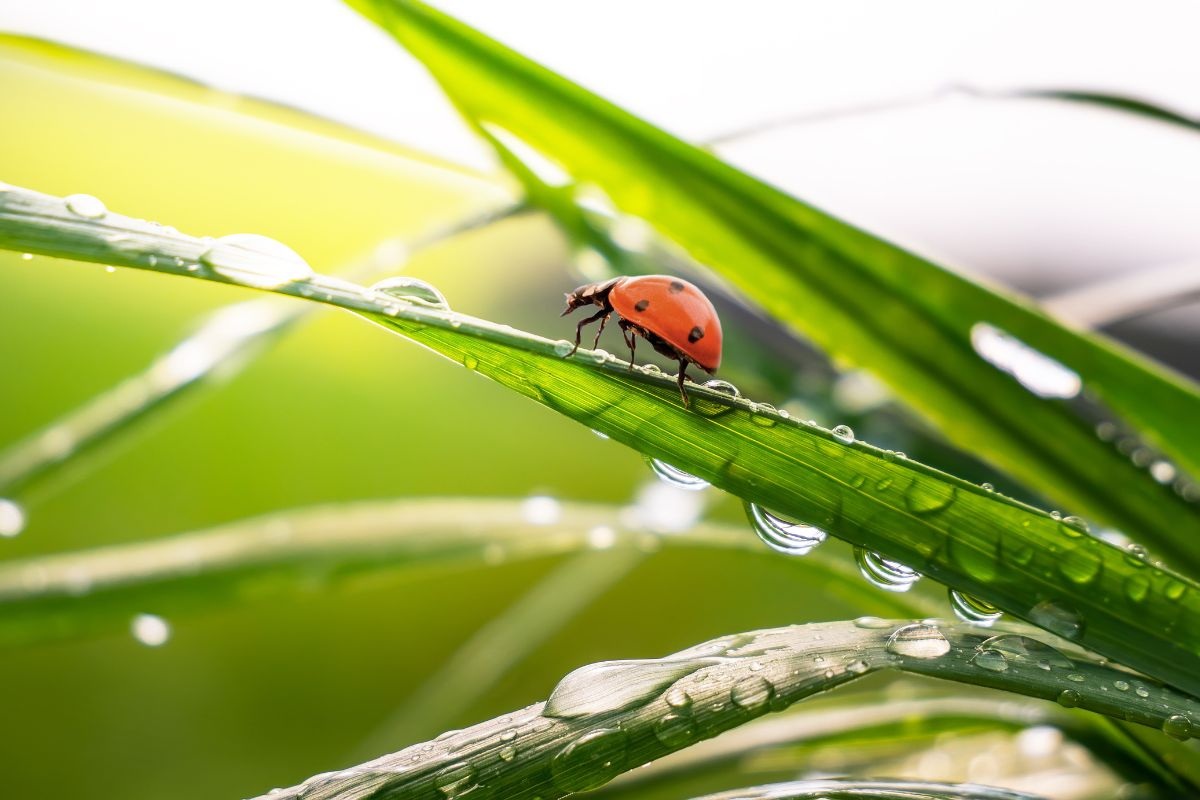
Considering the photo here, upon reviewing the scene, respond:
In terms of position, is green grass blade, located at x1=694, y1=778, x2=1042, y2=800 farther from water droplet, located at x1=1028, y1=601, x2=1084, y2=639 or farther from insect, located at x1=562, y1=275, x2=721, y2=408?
insect, located at x1=562, y1=275, x2=721, y2=408

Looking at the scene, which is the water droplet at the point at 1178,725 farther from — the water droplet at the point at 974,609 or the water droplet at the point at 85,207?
the water droplet at the point at 85,207

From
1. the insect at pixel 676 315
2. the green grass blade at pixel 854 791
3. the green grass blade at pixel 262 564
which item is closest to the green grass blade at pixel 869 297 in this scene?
the insect at pixel 676 315

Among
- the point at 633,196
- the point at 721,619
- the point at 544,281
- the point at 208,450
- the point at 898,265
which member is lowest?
the point at 898,265

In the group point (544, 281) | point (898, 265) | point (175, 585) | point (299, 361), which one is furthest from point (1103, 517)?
point (299, 361)

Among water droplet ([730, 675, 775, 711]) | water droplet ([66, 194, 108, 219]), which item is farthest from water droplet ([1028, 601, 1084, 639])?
water droplet ([66, 194, 108, 219])

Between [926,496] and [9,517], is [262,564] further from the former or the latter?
[926,496]

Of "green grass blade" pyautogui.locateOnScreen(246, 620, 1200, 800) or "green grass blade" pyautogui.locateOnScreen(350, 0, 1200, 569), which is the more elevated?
"green grass blade" pyautogui.locateOnScreen(350, 0, 1200, 569)

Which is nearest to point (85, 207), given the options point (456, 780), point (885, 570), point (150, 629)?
point (456, 780)

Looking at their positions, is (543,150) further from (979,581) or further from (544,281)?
(544,281)
